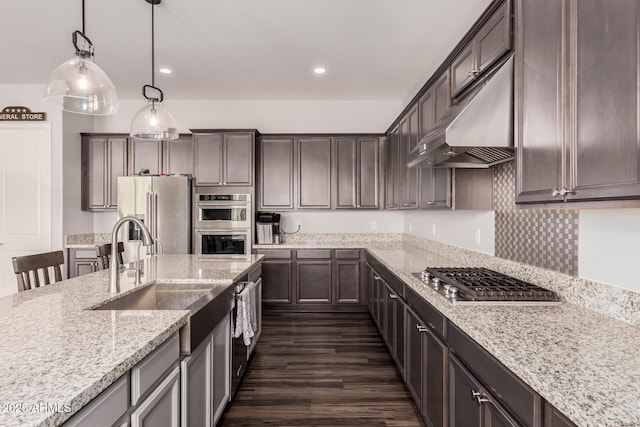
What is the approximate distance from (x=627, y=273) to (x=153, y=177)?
4733 mm

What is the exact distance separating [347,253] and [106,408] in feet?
12.9

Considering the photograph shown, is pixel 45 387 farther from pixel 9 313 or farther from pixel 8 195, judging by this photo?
pixel 8 195

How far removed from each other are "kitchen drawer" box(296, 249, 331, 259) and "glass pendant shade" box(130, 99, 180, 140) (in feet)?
8.11

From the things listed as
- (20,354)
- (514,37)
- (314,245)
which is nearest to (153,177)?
(314,245)

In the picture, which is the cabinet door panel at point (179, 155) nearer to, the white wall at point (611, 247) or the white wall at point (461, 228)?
the white wall at point (461, 228)

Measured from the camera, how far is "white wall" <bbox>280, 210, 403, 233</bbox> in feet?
17.4

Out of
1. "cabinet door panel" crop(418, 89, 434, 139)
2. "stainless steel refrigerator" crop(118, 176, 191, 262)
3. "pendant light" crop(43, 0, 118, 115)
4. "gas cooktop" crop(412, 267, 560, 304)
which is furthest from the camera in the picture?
"stainless steel refrigerator" crop(118, 176, 191, 262)

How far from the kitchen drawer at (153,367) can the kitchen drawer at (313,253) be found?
3307 millimetres

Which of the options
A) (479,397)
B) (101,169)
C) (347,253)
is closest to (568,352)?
(479,397)

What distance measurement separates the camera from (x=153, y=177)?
4.63m

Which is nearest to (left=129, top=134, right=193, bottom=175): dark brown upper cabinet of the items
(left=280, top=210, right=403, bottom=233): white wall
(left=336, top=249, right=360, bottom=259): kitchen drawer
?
(left=280, top=210, right=403, bottom=233): white wall

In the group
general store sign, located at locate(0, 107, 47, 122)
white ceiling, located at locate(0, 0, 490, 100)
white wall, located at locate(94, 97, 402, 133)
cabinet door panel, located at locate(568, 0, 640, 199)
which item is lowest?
cabinet door panel, located at locate(568, 0, 640, 199)

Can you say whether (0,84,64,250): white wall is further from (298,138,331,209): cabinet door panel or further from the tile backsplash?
the tile backsplash

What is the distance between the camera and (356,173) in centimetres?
500
